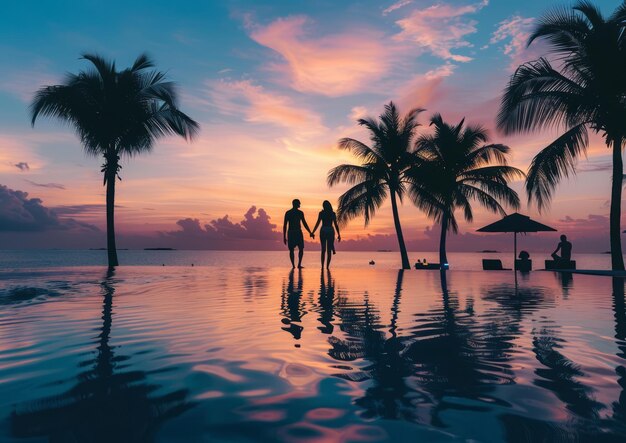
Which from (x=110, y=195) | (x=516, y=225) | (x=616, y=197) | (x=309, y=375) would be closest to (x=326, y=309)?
(x=309, y=375)

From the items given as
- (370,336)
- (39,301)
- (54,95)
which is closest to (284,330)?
(370,336)

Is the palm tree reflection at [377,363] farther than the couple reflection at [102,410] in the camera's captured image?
Yes

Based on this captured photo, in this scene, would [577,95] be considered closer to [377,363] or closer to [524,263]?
[524,263]

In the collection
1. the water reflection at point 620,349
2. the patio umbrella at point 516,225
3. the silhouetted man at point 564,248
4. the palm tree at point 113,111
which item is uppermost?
the palm tree at point 113,111

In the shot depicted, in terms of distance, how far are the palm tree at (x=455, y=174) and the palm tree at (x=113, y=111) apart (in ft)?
40.1

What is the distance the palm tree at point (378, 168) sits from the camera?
24.3 meters

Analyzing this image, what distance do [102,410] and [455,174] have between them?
25960 millimetres

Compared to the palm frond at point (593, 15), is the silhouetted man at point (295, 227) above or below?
below

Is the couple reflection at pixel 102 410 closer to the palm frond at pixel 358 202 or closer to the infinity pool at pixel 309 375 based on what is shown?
the infinity pool at pixel 309 375

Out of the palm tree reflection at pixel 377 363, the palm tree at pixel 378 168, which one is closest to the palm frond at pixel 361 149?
the palm tree at pixel 378 168

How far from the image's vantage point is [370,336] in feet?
14.0

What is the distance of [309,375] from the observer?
2957mm

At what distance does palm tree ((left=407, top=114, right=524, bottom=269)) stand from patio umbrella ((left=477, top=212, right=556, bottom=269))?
174 cm

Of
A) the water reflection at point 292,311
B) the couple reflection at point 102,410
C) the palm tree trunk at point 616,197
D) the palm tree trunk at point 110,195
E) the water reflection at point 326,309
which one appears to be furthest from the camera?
the palm tree trunk at point 110,195
